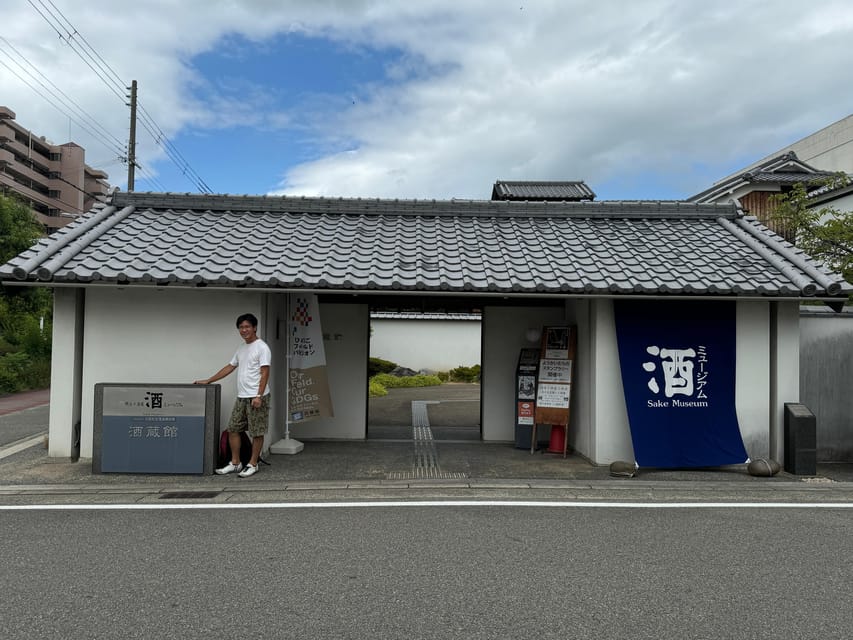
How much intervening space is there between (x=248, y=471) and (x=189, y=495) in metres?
0.92

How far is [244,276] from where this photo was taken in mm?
7395

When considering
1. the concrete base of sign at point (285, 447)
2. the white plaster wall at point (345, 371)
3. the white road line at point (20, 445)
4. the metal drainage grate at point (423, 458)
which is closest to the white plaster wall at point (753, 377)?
the metal drainage grate at point (423, 458)

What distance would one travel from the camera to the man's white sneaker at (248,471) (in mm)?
7094

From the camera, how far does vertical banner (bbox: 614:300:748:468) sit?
25.1 feet

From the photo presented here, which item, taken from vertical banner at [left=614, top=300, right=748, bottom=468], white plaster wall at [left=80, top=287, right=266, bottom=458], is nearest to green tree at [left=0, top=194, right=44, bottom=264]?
white plaster wall at [left=80, top=287, right=266, bottom=458]

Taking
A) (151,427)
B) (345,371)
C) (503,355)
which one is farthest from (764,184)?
(151,427)

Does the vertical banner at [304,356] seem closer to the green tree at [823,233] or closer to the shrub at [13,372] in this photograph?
the green tree at [823,233]

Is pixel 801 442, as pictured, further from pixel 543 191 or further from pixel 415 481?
pixel 543 191

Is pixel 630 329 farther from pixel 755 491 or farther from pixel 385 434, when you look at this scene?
pixel 385 434

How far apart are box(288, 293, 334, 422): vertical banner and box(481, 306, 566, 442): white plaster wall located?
2.66 meters

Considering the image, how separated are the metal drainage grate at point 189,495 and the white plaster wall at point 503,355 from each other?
15.5 feet

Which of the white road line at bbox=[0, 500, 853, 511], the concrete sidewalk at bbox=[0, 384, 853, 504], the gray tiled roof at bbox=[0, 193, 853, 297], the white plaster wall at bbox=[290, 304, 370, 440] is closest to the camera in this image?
the white road line at bbox=[0, 500, 853, 511]

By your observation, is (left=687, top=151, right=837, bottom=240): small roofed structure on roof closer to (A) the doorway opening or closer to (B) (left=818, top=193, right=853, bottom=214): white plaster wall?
(B) (left=818, top=193, right=853, bottom=214): white plaster wall

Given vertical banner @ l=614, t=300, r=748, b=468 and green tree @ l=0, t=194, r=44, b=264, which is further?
green tree @ l=0, t=194, r=44, b=264
